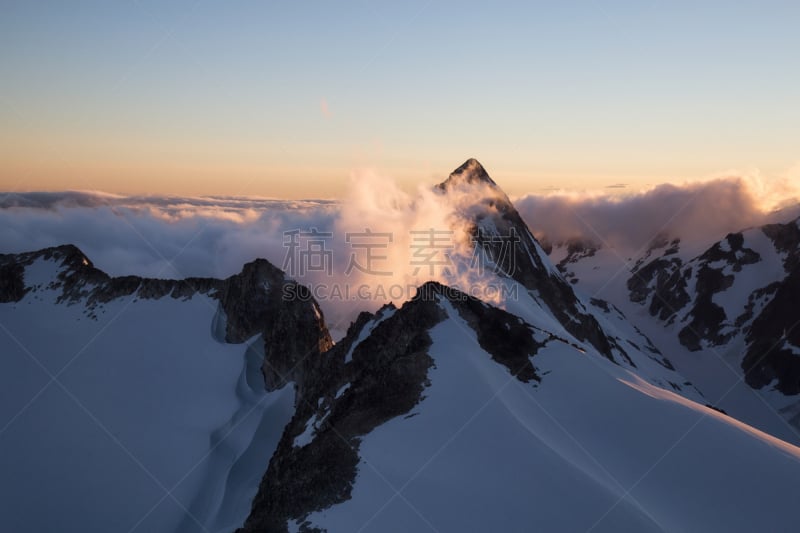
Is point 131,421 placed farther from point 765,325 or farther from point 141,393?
point 765,325

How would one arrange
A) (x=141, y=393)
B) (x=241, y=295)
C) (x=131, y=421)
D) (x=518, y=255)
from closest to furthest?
(x=131, y=421) < (x=141, y=393) < (x=241, y=295) < (x=518, y=255)

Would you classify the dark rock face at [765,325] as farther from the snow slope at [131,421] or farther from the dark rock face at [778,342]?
the snow slope at [131,421]

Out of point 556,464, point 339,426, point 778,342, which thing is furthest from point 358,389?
point 778,342

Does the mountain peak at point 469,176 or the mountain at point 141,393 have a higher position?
the mountain peak at point 469,176

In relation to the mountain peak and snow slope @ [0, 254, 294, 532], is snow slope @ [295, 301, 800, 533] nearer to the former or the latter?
snow slope @ [0, 254, 294, 532]

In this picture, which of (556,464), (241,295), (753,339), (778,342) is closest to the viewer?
(556,464)

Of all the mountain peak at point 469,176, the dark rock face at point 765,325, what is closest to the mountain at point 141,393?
the mountain peak at point 469,176

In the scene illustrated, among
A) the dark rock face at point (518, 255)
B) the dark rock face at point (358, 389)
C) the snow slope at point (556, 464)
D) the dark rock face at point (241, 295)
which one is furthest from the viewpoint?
the dark rock face at point (518, 255)
